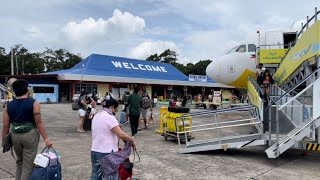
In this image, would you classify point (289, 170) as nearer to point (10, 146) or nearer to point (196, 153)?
point (196, 153)

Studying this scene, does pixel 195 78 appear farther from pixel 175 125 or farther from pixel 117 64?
pixel 175 125

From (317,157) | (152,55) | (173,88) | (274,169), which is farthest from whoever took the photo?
(152,55)

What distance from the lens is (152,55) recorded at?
78.8m

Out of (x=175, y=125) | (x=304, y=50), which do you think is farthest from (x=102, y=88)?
(x=304, y=50)

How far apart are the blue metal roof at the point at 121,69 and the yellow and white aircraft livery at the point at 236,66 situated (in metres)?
19.4

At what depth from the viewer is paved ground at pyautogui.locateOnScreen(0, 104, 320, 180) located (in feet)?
20.5

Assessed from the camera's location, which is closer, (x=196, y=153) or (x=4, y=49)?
(x=196, y=153)

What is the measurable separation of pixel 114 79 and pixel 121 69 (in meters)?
4.41

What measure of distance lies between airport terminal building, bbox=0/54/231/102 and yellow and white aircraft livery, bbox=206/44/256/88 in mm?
18701

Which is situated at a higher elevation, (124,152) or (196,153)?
(124,152)

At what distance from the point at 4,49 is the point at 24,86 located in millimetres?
73856

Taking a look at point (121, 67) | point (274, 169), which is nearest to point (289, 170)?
point (274, 169)

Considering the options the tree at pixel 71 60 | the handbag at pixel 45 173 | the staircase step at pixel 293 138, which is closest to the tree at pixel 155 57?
the tree at pixel 71 60

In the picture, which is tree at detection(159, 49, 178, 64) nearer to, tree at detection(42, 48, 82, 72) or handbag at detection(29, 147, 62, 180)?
tree at detection(42, 48, 82, 72)
